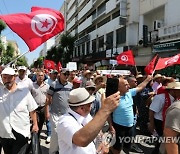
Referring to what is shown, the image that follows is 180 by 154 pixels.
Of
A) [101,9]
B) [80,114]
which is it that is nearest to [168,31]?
[80,114]

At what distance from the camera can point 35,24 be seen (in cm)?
532

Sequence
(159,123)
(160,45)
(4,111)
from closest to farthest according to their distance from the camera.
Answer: (4,111) → (159,123) → (160,45)

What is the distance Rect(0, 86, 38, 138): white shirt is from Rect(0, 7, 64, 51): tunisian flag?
3.59 ft

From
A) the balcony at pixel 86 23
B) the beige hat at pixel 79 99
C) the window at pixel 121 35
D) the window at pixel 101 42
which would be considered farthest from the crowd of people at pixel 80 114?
the balcony at pixel 86 23

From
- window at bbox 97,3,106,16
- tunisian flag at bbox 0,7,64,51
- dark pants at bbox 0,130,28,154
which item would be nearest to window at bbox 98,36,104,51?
window at bbox 97,3,106,16

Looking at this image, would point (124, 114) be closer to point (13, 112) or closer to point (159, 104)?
point (159, 104)

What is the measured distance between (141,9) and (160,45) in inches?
232

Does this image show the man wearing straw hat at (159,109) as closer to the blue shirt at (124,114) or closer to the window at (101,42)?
the blue shirt at (124,114)

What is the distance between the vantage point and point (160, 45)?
1973 centimetres

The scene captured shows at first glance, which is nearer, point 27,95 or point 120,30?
point 27,95

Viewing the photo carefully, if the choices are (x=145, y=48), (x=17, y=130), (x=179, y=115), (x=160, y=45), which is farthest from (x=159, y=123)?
(x=145, y=48)

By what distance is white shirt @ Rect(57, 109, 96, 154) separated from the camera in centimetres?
241

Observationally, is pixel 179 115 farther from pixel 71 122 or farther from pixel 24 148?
pixel 24 148

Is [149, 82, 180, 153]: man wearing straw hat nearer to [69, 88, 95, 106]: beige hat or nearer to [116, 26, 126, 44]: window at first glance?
[69, 88, 95, 106]: beige hat
